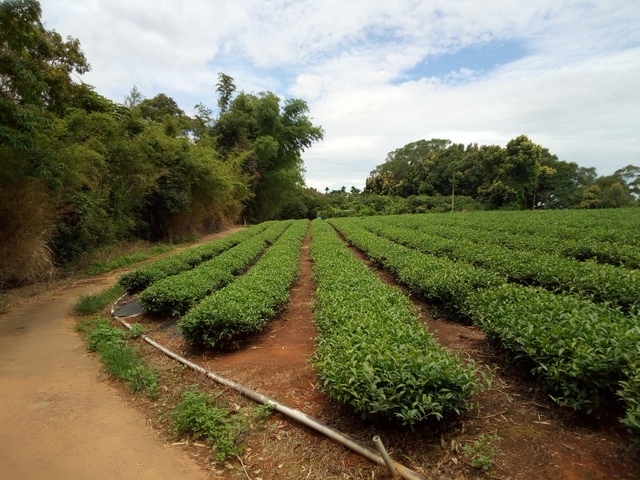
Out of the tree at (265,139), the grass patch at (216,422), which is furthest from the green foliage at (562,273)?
the tree at (265,139)

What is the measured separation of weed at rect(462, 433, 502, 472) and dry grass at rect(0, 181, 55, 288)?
34.4 ft

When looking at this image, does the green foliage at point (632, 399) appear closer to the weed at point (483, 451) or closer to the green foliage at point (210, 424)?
the weed at point (483, 451)

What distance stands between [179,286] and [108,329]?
1.40m

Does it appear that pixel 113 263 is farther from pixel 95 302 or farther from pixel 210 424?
pixel 210 424


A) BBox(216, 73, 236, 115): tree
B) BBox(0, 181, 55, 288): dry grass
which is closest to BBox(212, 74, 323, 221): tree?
BBox(216, 73, 236, 115): tree

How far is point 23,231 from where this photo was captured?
356 inches

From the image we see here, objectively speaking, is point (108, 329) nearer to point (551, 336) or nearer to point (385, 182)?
point (551, 336)

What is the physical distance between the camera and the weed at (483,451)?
2.50m

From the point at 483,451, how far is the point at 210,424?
7.68ft

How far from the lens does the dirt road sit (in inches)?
116

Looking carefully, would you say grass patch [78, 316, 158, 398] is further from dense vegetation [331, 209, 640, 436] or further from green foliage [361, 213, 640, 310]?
green foliage [361, 213, 640, 310]

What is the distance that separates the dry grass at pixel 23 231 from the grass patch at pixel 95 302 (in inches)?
92.5

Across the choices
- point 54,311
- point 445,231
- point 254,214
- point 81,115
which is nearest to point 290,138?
point 254,214

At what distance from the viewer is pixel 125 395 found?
4270mm
